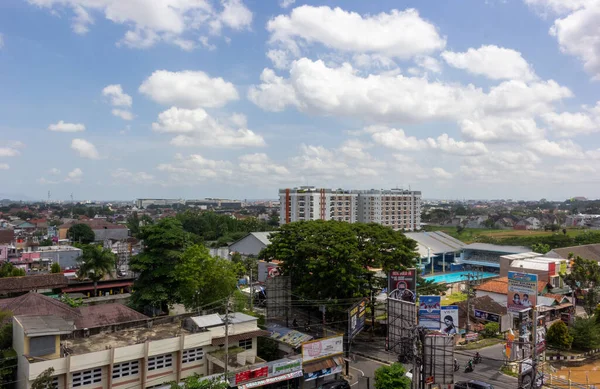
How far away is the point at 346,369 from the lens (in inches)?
1006

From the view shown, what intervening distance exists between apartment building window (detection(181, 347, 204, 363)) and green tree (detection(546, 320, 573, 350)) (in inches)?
982

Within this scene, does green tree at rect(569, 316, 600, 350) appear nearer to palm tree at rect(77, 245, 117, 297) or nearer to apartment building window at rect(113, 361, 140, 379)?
apartment building window at rect(113, 361, 140, 379)

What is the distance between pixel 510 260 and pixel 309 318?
29.7 m

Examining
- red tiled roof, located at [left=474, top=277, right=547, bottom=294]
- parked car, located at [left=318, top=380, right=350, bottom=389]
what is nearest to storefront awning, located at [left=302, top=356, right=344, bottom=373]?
parked car, located at [left=318, top=380, right=350, bottom=389]

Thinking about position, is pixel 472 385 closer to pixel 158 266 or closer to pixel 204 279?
pixel 204 279

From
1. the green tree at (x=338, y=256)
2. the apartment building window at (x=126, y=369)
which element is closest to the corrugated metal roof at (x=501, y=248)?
the green tree at (x=338, y=256)

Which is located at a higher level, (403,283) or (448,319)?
(403,283)

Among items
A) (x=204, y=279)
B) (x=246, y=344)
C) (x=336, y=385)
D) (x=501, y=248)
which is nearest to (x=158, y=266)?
(x=204, y=279)

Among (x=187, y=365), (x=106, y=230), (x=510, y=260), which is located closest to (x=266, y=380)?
(x=187, y=365)

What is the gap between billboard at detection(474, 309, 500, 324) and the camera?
36.3 metres

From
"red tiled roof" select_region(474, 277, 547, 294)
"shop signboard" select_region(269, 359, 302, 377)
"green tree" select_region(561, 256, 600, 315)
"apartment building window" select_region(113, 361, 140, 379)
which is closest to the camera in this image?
"apartment building window" select_region(113, 361, 140, 379)

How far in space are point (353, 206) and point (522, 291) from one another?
75.0 metres

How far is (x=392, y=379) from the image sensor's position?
20469 millimetres

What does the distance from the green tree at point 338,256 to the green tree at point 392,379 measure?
8430 millimetres
